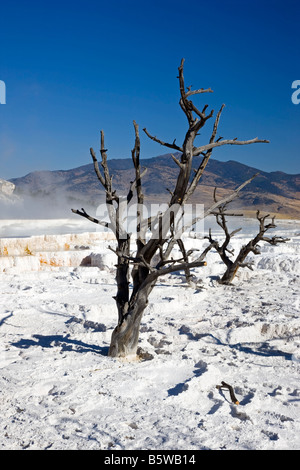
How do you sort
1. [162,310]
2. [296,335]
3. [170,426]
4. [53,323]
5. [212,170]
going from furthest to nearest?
[212,170]
[162,310]
[53,323]
[296,335]
[170,426]

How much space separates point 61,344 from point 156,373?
56.0 inches

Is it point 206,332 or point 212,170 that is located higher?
point 212,170

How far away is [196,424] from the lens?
283 cm

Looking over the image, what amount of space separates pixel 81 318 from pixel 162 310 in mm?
1303

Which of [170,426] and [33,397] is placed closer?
[170,426]

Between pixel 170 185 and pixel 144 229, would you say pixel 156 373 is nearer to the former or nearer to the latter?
pixel 144 229

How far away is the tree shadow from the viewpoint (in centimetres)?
457

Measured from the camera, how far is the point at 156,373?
3.75 m

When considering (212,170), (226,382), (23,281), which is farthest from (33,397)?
(212,170)

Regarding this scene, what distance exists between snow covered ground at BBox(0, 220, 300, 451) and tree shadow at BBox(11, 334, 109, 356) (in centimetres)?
1

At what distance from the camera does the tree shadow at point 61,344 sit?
180 inches

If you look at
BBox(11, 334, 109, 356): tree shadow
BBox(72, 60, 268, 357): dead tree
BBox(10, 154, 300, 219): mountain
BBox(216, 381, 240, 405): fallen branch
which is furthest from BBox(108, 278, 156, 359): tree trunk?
BBox(10, 154, 300, 219): mountain

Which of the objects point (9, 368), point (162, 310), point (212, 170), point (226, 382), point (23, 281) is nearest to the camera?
point (226, 382)

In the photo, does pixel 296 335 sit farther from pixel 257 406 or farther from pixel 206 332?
pixel 257 406
